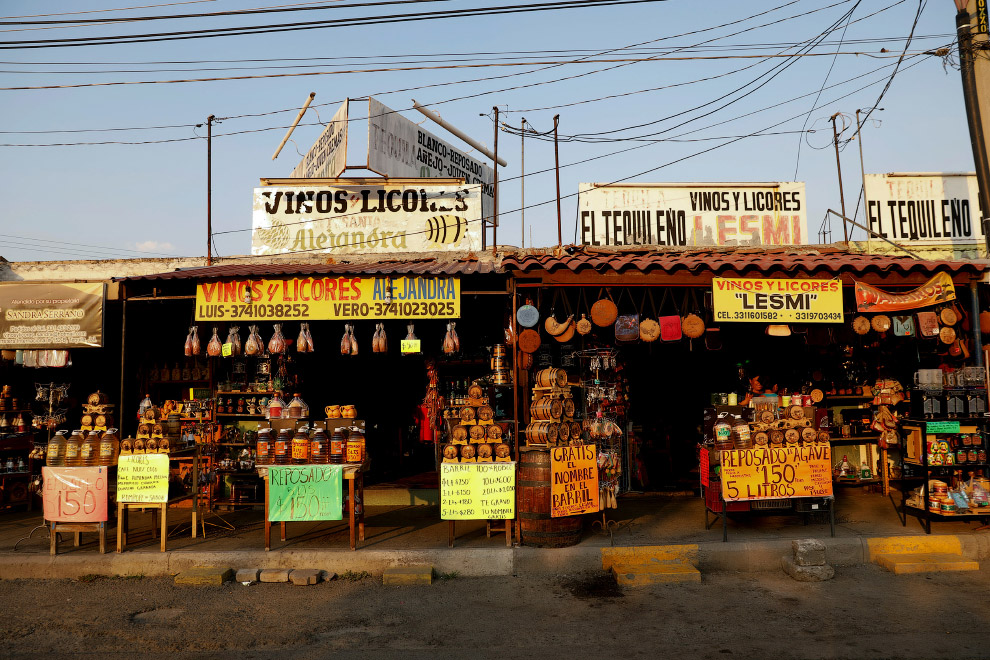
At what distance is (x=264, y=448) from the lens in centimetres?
857

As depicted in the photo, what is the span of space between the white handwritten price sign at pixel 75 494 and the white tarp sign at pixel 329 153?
705 cm

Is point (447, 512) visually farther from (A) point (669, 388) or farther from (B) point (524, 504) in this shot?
(A) point (669, 388)

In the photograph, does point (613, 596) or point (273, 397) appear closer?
point (613, 596)

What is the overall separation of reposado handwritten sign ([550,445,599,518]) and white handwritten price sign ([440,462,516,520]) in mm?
490

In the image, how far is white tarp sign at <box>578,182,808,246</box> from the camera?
1255cm

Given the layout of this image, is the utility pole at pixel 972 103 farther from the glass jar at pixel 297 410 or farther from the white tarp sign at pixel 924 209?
the glass jar at pixel 297 410

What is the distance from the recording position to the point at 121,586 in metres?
7.32

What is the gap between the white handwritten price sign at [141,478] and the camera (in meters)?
8.05

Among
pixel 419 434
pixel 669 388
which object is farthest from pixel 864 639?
pixel 419 434

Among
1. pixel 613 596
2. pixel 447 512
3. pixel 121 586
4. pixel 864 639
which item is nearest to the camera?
pixel 864 639

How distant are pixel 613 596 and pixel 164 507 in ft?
16.9

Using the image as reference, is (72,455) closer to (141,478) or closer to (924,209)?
(141,478)

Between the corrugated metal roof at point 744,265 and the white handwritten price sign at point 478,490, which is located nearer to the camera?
the white handwritten price sign at point 478,490

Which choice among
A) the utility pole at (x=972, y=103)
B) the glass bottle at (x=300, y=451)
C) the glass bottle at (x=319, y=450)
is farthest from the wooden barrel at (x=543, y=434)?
the utility pole at (x=972, y=103)
